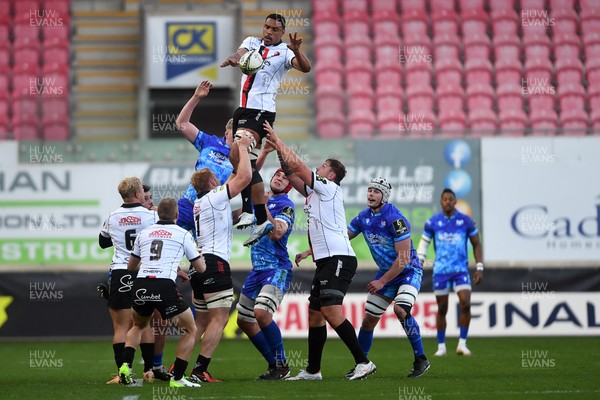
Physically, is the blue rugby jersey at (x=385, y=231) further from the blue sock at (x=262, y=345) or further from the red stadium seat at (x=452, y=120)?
the red stadium seat at (x=452, y=120)

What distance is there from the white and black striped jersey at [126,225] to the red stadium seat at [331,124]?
410 inches

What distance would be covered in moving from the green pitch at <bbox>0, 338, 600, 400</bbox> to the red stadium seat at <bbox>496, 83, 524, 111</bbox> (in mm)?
5552

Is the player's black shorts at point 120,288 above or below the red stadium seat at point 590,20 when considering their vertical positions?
below

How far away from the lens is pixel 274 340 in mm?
12562

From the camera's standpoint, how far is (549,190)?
813 inches

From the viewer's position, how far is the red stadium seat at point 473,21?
24.5m

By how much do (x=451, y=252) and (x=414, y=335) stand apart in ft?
14.1

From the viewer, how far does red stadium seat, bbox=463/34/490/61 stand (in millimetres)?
23972

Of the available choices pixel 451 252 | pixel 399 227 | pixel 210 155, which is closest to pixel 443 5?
pixel 451 252

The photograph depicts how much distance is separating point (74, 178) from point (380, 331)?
6216 mm

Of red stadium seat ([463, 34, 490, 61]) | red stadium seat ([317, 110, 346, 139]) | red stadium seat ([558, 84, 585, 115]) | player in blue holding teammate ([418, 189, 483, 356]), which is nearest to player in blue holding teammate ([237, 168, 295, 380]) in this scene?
player in blue holding teammate ([418, 189, 483, 356])

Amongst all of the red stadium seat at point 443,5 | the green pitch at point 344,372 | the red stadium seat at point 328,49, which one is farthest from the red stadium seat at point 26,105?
the red stadium seat at point 443,5

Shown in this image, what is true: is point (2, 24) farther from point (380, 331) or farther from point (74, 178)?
point (380, 331)

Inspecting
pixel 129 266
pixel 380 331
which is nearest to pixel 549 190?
pixel 380 331
